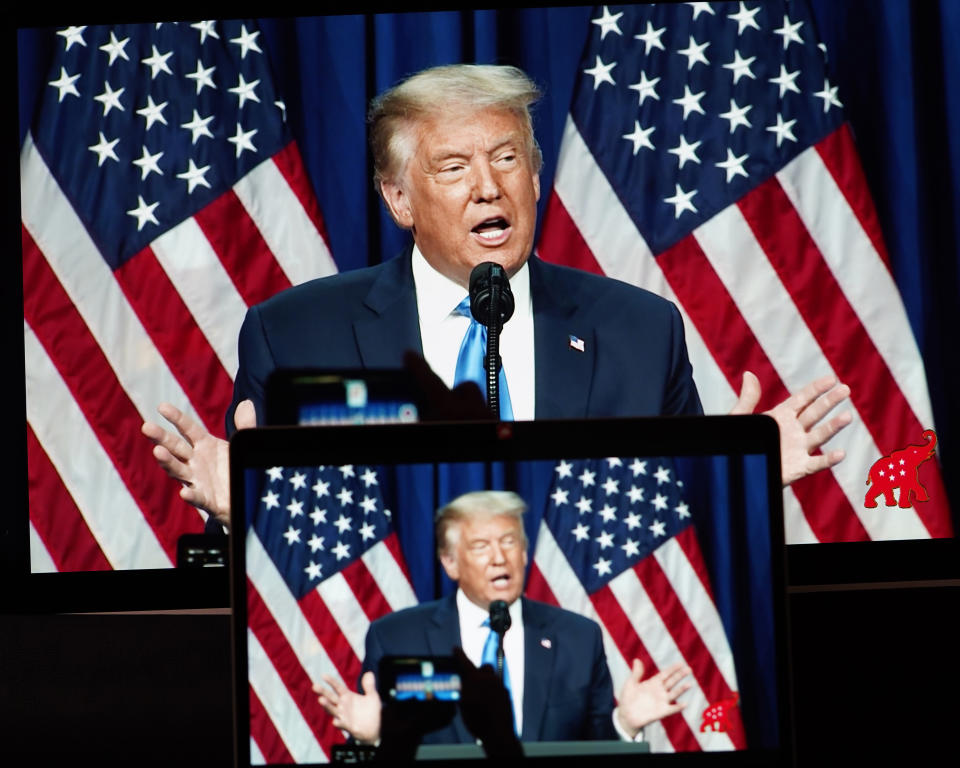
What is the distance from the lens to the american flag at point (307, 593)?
88cm

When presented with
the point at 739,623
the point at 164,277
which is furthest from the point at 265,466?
the point at 164,277

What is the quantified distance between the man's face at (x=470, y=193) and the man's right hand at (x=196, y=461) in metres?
1.46

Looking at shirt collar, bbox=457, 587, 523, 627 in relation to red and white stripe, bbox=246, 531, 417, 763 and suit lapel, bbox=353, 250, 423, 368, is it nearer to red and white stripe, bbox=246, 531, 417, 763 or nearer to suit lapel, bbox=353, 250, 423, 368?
red and white stripe, bbox=246, 531, 417, 763

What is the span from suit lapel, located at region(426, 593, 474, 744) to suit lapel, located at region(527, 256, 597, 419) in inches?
74.2

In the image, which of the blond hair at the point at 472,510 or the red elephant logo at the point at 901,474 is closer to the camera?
the blond hair at the point at 472,510

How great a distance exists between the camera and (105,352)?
323 centimetres

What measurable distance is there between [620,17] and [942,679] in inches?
87.4

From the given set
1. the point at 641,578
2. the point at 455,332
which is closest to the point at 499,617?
the point at 641,578

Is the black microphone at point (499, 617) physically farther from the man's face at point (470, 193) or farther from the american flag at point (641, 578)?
the man's face at point (470, 193)

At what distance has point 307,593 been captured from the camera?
36.5 inches

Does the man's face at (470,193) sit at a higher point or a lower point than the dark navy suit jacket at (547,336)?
higher

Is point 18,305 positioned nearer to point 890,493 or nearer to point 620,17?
point 620,17

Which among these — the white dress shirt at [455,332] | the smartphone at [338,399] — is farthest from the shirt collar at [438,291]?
the smartphone at [338,399]

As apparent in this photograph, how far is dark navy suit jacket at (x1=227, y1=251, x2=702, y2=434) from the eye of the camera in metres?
2.82
